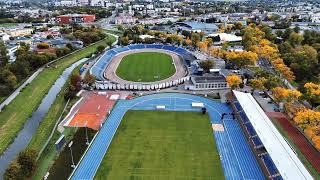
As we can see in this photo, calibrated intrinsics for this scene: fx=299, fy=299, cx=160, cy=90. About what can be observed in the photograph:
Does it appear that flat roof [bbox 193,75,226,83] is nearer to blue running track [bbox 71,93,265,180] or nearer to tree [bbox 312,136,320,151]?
blue running track [bbox 71,93,265,180]

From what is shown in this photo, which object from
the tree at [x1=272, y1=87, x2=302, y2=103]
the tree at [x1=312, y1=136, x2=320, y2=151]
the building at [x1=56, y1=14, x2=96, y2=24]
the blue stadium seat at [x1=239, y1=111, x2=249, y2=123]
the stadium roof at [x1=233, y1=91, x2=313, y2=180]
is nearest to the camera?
the stadium roof at [x1=233, y1=91, x2=313, y2=180]

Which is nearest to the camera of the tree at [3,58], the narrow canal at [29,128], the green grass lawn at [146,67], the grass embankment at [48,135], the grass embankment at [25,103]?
the grass embankment at [48,135]

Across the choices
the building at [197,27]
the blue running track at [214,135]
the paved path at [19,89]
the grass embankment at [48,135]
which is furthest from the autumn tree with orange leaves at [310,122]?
the building at [197,27]

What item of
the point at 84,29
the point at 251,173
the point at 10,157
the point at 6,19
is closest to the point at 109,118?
the point at 10,157

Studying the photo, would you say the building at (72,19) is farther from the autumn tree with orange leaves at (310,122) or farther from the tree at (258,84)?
the autumn tree with orange leaves at (310,122)

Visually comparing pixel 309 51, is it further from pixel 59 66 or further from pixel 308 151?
pixel 59 66

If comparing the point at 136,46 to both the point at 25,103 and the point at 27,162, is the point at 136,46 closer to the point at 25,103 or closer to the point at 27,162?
the point at 25,103

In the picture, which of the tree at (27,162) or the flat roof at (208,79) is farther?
the flat roof at (208,79)

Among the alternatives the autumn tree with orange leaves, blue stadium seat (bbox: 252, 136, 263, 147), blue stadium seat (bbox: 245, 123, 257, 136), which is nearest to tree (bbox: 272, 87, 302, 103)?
the autumn tree with orange leaves
